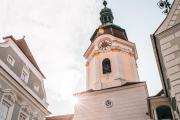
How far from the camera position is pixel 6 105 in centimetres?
1579

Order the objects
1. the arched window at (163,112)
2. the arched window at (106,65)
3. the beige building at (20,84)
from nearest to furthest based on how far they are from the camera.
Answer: the beige building at (20,84) → the arched window at (163,112) → the arched window at (106,65)

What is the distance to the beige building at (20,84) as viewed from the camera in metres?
15.7

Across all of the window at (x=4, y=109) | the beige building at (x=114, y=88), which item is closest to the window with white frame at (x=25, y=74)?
the window at (x=4, y=109)

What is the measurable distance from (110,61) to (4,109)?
45.3 feet

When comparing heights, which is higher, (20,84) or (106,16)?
(106,16)

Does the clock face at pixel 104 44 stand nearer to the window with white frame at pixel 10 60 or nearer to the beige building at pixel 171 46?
the window with white frame at pixel 10 60

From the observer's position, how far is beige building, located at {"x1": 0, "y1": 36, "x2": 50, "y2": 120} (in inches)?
618

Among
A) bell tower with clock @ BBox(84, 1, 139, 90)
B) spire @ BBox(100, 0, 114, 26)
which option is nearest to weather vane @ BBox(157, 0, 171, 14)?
bell tower with clock @ BBox(84, 1, 139, 90)

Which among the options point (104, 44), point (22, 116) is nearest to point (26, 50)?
point (22, 116)

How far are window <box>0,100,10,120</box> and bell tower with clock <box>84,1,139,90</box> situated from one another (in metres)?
11.3

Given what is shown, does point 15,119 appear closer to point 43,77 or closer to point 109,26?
point 43,77

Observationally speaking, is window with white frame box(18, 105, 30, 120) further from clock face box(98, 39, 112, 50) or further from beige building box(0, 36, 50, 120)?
clock face box(98, 39, 112, 50)

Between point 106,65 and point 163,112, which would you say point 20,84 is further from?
point 163,112

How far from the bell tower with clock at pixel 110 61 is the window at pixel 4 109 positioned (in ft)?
37.0
